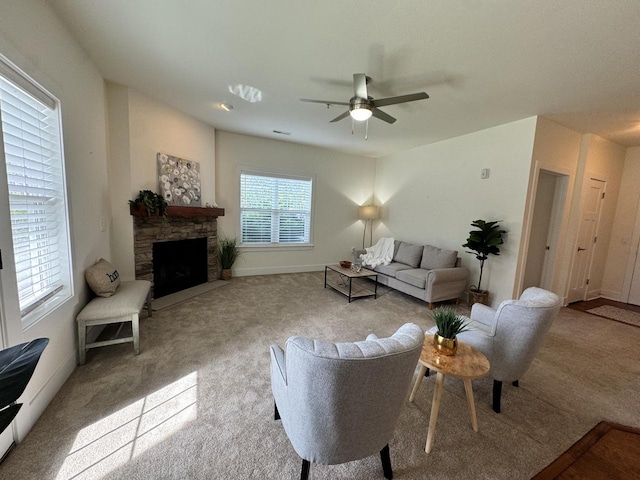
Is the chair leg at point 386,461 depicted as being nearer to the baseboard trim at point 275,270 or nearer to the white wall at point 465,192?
the white wall at point 465,192

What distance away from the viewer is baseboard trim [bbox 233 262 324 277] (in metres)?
5.08

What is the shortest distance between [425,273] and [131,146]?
14.5ft

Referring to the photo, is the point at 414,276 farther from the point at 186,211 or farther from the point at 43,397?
the point at 43,397

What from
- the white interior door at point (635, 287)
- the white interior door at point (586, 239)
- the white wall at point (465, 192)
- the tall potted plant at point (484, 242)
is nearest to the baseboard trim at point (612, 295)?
the white interior door at point (635, 287)

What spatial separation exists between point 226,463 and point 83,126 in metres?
3.01

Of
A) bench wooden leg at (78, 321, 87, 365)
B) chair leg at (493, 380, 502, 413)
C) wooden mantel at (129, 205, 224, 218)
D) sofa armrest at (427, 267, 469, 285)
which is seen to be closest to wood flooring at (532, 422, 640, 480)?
chair leg at (493, 380, 502, 413)

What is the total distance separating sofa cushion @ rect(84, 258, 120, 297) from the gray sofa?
353 cm

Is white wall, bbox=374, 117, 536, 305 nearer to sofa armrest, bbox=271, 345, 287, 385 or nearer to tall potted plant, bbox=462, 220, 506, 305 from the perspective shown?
→ tall potted plant, bbox=462, 220, 506, 305

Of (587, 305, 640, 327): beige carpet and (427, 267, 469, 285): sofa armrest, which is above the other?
(427, 267, 469, 285): sofa armrest

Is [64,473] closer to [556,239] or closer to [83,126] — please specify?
Result: [83,126]

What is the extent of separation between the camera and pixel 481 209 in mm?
3934

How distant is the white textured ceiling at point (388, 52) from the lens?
5.62 ft

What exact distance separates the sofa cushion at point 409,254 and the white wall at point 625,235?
11.3ft

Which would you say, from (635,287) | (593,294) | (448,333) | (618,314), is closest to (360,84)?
(448,333)
